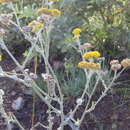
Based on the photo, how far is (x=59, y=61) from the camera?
114 inches

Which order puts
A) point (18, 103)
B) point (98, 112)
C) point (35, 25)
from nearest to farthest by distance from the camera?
point (35, 25)
point (98, 112)
point (18, 103)

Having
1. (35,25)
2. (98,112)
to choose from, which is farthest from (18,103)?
(35,25)

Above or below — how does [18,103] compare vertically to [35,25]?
below

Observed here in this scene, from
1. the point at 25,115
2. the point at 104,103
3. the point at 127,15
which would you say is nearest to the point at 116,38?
the point at 127,15

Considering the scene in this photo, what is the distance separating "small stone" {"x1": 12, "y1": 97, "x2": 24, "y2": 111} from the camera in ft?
8.34

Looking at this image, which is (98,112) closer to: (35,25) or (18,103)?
(18,103)

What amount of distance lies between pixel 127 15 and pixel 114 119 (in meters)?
0.77

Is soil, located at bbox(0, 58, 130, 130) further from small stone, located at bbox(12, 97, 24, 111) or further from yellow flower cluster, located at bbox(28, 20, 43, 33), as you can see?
yellow flower cluster, located at bbox(28, 20, 43, 33)

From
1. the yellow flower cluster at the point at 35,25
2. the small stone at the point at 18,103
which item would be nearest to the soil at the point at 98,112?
the small stone at the point at 18,103

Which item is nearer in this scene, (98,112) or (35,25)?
(35,25)

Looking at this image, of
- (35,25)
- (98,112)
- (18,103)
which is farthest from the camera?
(18,103)

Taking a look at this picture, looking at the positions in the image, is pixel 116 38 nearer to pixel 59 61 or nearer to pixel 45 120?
pixel 59 61

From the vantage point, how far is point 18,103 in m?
2.57

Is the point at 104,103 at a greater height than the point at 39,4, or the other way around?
the point at 39,4
